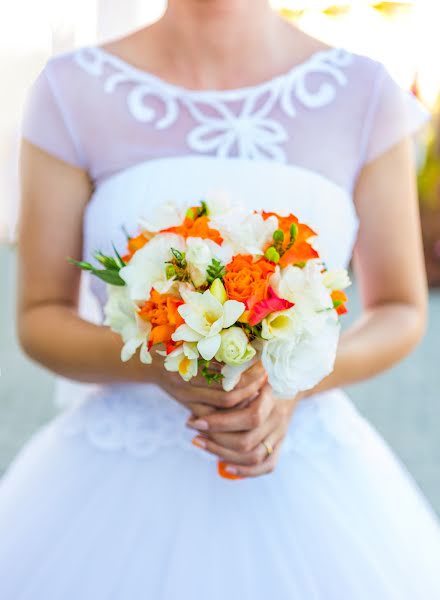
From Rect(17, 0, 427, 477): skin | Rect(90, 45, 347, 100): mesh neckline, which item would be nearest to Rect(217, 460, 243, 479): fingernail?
Rect(17, 0, 427, 477): skin

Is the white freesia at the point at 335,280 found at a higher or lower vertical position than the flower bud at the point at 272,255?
lower

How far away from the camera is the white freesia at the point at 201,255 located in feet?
3.55

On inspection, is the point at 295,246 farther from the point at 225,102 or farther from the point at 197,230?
the point at 225,102

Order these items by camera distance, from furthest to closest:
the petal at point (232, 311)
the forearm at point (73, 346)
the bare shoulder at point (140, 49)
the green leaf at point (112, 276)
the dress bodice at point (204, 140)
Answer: the bare shoulder at point (140, 49)
the dress bodice at point (204, 140)
the forearm at point (73, 346)
the green leaf at point (112, 276)
the petal at point (232, 311)

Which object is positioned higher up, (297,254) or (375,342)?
(297,254)

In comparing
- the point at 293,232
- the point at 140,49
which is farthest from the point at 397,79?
the point at 293,232

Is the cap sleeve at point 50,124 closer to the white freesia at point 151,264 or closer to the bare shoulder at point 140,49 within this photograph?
the bare shoulder at point 140,49

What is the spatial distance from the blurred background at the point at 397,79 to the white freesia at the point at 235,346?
1.01 m

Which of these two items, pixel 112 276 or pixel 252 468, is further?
pixel 252 468

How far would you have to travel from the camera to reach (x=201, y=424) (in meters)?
1.36

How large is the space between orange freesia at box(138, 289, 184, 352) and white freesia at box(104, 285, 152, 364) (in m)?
0.04

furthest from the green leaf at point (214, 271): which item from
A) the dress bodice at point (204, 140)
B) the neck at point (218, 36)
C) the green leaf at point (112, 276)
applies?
the neck at point (218, 36)

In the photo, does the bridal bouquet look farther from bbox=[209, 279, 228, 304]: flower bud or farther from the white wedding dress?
the white wedding dress

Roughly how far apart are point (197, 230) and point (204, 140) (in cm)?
61
